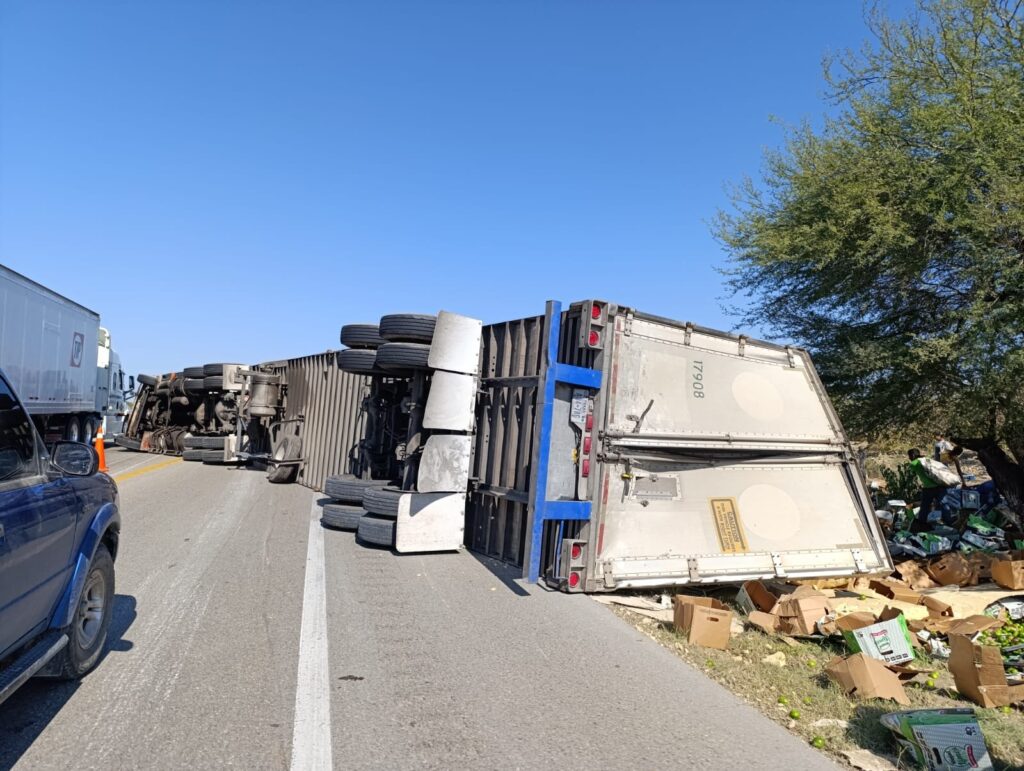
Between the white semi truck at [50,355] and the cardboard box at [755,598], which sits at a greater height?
the white semi truck at [50,355]

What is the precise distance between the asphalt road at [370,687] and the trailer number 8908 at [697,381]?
232cm

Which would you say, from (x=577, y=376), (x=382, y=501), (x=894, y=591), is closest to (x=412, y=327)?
(x=382, y=501)

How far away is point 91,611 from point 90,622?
0.21ft

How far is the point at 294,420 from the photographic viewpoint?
16.1m

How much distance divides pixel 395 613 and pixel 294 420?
11102 millimetres

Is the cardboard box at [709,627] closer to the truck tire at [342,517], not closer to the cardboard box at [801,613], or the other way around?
the cardboard box at [801,613]

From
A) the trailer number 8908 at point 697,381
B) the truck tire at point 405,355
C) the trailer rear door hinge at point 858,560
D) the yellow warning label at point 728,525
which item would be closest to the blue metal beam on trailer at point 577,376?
the trailer number 8908 at point 697,381

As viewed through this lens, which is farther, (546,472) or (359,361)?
(359,361)

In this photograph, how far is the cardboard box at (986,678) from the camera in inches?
177

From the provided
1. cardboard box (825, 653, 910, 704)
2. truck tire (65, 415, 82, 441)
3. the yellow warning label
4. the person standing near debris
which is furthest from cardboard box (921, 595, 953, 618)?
truck tire (65, 415, 82, 441)

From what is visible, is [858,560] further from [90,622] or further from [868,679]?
[90,622]

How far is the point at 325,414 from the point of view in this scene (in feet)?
46.8

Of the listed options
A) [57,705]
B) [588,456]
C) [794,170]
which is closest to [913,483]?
[794,170]

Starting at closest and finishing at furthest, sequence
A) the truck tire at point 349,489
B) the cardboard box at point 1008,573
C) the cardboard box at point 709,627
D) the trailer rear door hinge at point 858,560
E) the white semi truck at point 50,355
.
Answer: the cardboard box at point 709,627 → the trailer rear door hinge at point 858,560 → the cardboard box at point 1008,573 → the truck tire at point 349,489 → the white semi truck at point 50,355
